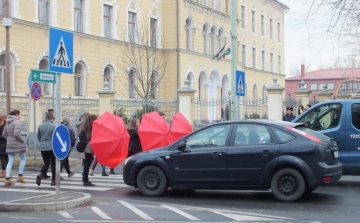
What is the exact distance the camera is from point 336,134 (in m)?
13.5

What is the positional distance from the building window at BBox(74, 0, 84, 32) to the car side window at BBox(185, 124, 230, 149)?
23869 millimetres

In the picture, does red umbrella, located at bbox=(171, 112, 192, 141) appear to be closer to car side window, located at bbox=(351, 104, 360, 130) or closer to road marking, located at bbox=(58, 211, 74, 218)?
car side window, located at bbox=(351, 104, 360, 130)

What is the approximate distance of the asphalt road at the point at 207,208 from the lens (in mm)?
9820

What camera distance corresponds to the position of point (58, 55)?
11312mm

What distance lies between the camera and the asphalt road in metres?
9.82

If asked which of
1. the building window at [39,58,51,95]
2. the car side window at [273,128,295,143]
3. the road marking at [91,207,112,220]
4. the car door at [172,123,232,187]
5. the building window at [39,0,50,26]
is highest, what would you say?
the building window at [39,0,50,26]

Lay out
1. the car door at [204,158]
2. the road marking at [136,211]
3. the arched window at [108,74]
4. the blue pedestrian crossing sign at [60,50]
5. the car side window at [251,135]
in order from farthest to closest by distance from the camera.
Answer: the arched window at [108,74] < the car door at [204,158] < the car side window at [251,135] < the blue pedestrian crossing sign at [60,50] < the road marking at [136,211]

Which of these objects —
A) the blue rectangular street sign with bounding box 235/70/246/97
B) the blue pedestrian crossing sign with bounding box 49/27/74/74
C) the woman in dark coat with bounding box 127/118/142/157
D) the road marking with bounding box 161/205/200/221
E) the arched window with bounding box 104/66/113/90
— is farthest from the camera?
the arched window with bounding box 104/66/113/90

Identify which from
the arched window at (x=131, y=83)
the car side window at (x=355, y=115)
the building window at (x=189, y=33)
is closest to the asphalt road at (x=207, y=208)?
the car side window at (x=355, y=115)

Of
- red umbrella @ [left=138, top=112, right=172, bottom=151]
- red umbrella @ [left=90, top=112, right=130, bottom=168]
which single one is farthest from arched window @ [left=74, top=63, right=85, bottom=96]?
red umbrella @ [left=90, top=112, right=130, bottom=168]

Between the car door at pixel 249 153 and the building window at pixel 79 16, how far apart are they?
2452 cm

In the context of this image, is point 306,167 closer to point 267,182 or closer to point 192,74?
point 267,182

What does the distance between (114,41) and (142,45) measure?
222cm

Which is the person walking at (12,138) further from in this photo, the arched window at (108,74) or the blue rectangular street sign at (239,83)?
the arched window at (108,74)
